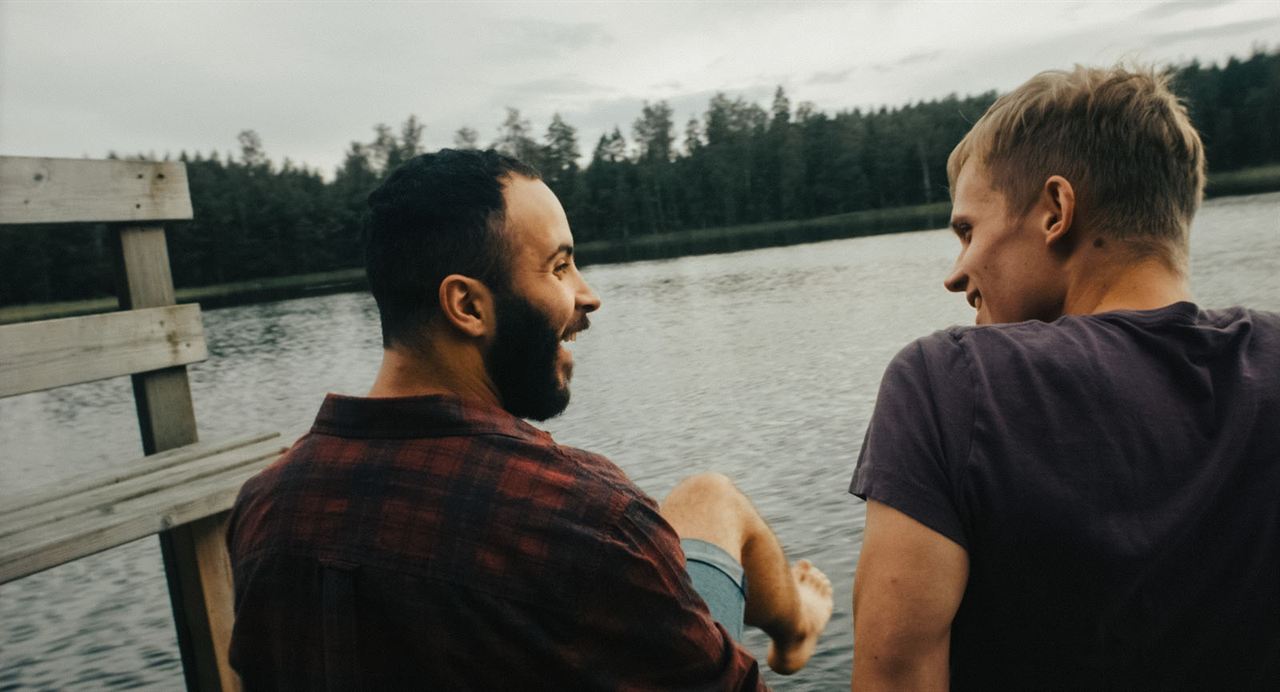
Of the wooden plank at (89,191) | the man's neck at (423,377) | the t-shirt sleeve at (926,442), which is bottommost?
the t-shirt sleeve at (926,442)

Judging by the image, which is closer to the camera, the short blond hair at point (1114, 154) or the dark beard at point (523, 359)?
the short blond hair at point (1114, 154)

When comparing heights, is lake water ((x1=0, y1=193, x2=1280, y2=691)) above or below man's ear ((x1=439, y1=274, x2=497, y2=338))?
below

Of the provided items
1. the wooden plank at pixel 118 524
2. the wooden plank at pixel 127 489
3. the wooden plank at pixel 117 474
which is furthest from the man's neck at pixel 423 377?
the wooden plank at pixel 117 474

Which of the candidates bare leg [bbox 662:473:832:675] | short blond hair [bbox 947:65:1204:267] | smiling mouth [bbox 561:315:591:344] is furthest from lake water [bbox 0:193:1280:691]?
short blond hair [bbox 947:65:1204:267]

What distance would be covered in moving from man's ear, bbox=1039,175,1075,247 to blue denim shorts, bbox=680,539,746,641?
3.84ft

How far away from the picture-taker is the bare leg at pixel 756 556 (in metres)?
2.60

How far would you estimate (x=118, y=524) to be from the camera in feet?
8.15

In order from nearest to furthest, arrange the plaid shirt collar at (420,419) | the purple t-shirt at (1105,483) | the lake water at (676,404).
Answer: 1. the purple t-shirt at (1105,483)
2. the plaid shirt collar at (420,419)
3. the lake water at (676,404)

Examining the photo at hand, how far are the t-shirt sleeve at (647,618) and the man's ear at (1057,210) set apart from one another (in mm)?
844

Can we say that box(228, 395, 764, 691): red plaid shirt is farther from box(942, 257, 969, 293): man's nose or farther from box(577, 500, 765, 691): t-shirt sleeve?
box(942, 257, 969, 293): man's nose

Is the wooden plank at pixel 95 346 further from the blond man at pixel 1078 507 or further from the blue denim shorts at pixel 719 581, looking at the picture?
the blond man at pixel 1078 507

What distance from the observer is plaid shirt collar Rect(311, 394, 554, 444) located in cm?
154

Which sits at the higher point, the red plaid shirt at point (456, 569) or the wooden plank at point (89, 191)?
the wooden plank at point (89, 191)

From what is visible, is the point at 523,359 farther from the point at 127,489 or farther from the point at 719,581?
the point at 127,489
